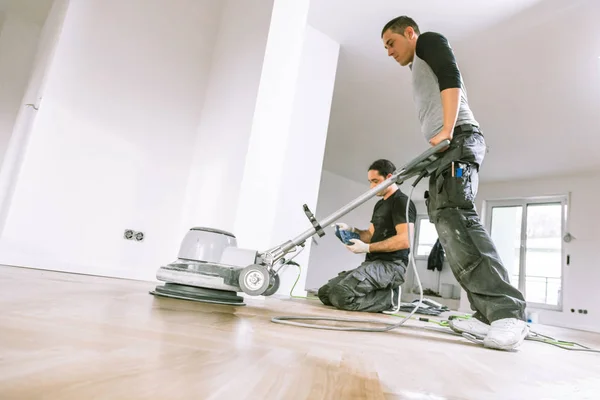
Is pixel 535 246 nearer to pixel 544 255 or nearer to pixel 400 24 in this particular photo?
pixel 544 255

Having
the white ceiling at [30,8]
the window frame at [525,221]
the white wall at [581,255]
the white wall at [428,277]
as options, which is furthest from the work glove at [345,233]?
the white wall at [428,277]

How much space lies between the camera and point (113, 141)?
3.09 m

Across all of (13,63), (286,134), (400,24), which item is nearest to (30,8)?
(13,63)

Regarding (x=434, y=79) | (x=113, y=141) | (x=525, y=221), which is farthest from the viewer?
(x=525, y=221)

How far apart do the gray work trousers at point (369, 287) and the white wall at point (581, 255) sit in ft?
15.3

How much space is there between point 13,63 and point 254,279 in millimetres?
4609

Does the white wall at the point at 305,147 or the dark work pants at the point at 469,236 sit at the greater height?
the white wall at the point at 305,147

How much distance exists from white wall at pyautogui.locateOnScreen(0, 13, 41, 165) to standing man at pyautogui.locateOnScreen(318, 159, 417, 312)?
3.93m

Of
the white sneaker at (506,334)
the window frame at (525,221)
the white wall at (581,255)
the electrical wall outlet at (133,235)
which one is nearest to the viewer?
the white sneaker at (506,334)

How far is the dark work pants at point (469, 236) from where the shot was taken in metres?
1.46

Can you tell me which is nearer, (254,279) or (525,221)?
(254,279)

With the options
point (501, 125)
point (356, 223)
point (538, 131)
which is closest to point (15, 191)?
point (501, 125)

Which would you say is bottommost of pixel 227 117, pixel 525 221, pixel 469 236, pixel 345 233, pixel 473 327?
pixel 473 327

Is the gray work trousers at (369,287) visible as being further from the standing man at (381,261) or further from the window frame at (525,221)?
the window frame at (525,221)
